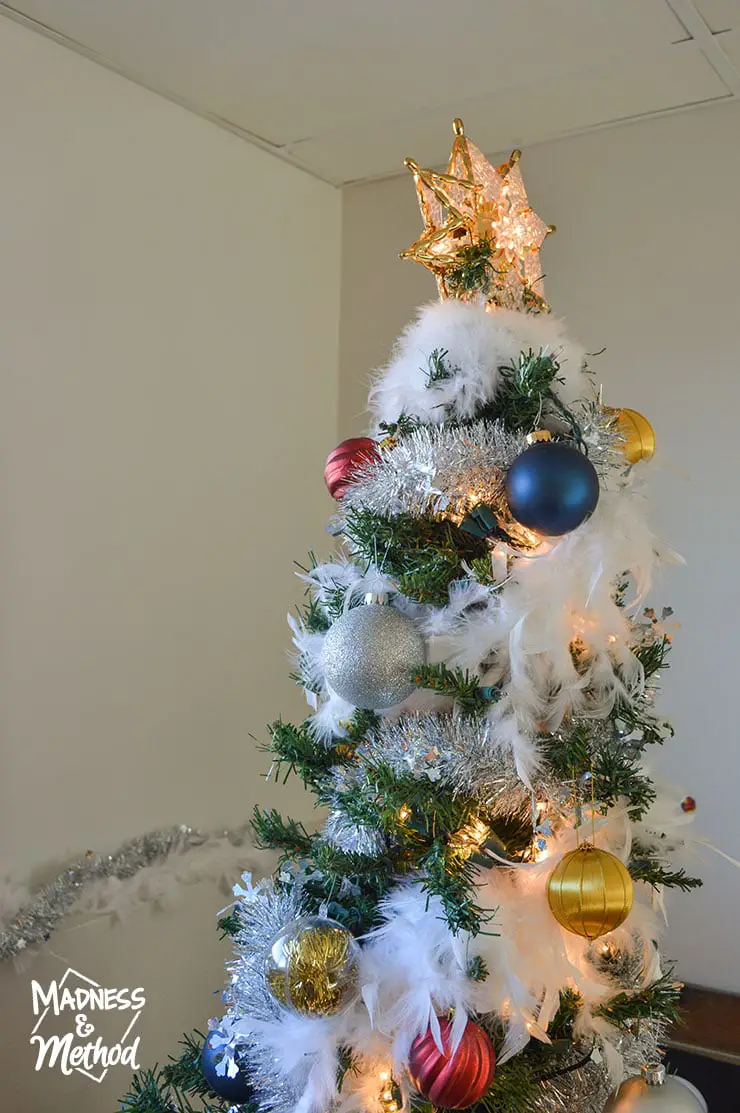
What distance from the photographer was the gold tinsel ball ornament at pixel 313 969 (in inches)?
39.6

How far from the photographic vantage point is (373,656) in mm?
1053

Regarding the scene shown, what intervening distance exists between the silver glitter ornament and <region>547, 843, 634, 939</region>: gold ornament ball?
255mm

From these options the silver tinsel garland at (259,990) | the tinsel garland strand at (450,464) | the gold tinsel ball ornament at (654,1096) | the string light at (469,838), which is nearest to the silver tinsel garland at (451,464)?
the tinsel garland strand at (450,464)

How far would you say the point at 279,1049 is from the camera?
1.01 meters

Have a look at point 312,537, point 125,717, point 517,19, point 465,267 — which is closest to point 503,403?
point 465,267

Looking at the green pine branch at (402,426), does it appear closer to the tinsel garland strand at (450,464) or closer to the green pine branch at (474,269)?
the tinsel garland strand at (450,464)

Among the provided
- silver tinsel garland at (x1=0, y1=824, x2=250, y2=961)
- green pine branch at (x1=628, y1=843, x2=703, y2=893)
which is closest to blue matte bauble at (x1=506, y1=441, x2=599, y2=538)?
green pine branch at (x1=628, y1=843, x2=703, y2=893)

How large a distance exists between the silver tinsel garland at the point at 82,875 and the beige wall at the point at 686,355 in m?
1.06

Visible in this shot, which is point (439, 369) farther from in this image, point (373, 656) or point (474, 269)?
point (373, 656)

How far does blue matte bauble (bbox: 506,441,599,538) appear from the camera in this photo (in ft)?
3.32

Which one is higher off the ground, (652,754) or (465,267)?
(465,267)

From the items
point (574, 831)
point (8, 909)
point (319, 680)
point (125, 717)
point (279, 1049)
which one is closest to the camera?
point (279, 1049)

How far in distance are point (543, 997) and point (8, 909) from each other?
3.54 ft

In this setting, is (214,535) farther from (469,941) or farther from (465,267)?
(469,941)
